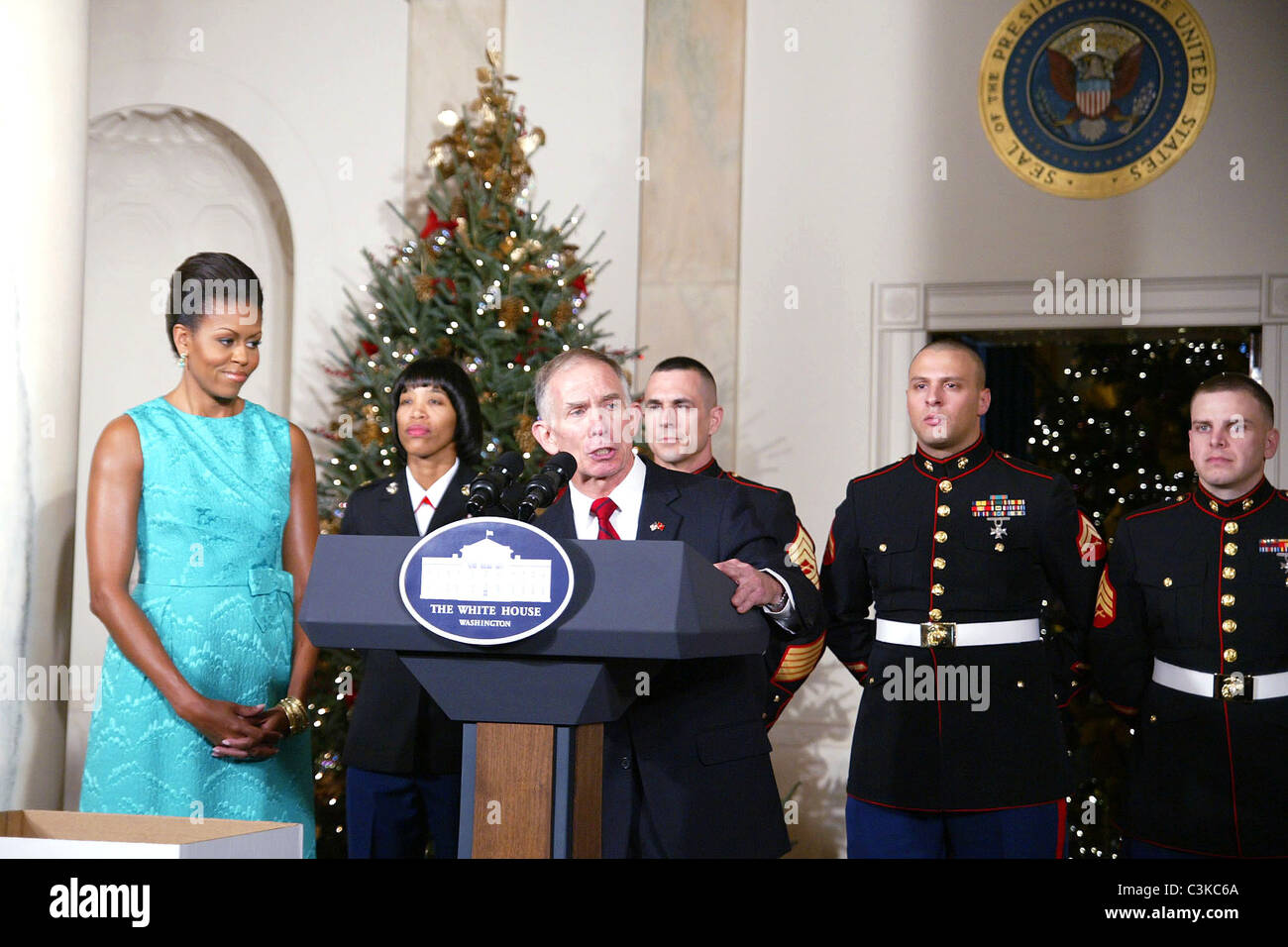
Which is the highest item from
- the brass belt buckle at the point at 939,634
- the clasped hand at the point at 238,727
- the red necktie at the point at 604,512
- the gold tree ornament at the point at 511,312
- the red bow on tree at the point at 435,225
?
the red bow on tree at the point at 435,225

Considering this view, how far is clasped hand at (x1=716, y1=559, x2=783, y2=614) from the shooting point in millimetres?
2014

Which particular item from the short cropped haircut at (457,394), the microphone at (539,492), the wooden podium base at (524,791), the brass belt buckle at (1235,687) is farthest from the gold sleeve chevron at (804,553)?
the wooden podium base at (524,791)

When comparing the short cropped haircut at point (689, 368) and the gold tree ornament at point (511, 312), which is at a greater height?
the gold tree ornament at point (511, 312)

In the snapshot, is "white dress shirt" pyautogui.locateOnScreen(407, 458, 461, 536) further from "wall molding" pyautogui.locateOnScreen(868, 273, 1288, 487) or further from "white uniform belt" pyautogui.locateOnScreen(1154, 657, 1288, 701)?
"wall molding" pyautogui.locateOnScreen(868, 273, 1288, 487)

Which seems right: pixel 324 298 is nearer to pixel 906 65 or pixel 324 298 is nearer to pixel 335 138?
pixel 335 138

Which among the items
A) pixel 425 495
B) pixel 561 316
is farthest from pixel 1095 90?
pixel 425 495

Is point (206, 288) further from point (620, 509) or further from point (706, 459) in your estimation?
point (706, 459)

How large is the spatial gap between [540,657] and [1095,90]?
493cm

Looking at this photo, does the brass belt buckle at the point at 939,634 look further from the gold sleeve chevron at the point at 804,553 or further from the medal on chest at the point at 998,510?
the gold sleeve chevron at the point at 804,553

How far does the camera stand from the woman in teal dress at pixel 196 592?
2961 millimetres

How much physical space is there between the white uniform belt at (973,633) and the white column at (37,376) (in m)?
2.12

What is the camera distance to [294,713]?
306 centimetres
